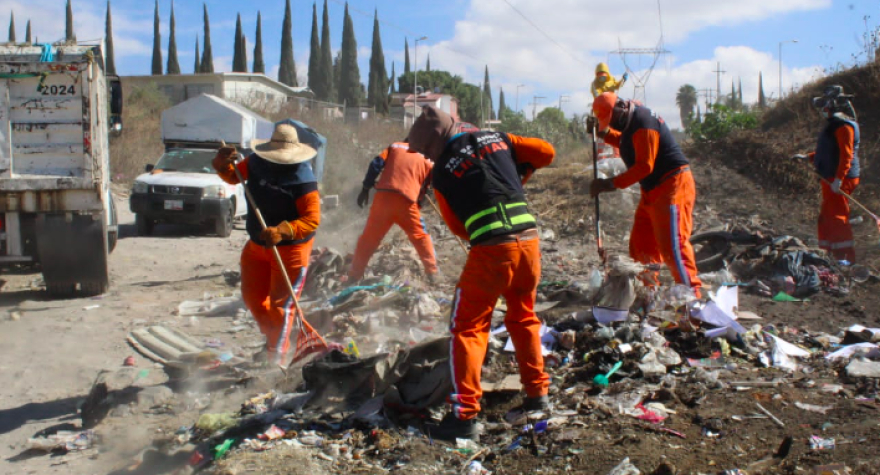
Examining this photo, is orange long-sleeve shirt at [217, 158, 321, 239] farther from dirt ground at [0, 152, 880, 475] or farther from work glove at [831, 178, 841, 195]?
work glove at [831, 178, 841, 195]

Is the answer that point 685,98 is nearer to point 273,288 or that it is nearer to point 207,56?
point 207,56

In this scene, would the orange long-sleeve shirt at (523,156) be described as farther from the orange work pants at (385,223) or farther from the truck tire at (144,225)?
the truck tire at (144,225)

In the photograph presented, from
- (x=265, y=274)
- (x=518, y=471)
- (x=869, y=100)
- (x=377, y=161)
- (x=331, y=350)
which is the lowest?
(x=518, y=471)

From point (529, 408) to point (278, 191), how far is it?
2179mm

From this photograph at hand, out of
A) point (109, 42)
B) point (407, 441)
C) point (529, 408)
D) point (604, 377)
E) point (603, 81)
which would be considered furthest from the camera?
point (109, 42)

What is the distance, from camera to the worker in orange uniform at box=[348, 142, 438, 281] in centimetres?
732

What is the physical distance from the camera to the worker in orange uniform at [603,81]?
31.3ft

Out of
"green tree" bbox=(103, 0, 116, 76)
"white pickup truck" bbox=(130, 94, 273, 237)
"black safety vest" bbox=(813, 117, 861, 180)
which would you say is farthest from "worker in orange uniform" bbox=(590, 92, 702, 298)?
"green tree" bbox=(103, 0, 116, 76)

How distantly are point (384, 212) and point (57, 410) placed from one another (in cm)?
363

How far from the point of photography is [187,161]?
13719 millimetres

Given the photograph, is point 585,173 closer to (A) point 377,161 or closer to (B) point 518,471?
(A) point 377,161

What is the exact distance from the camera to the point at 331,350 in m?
4.46

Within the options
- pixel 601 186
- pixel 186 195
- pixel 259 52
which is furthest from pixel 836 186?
pixel 259 52

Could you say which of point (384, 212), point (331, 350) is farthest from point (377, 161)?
point (331, 350)
